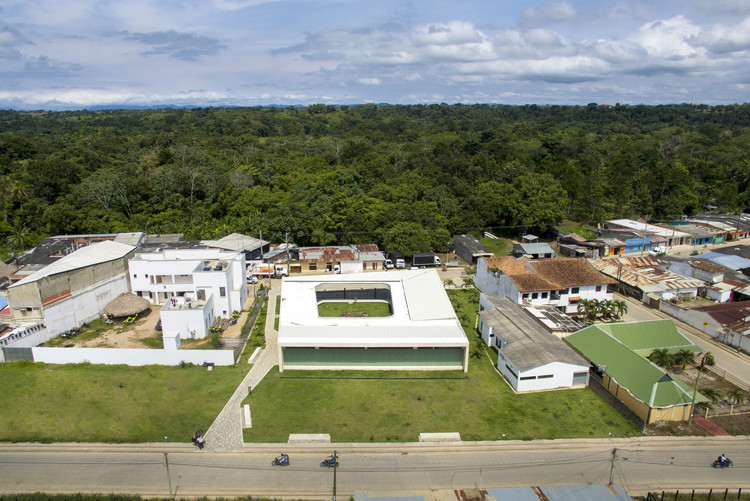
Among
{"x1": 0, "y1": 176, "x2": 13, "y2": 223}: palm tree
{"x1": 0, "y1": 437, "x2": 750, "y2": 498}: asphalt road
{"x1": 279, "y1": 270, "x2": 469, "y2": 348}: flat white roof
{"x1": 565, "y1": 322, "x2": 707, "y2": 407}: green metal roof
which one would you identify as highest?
{"x1": 0, "y1": 176, "x2": 13, "y2": 223}: palm tree

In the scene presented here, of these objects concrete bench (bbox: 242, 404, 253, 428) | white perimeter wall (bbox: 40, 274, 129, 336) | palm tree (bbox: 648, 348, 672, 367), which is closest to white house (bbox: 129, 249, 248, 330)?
white perimeter wall (bbox: 40, 274, 129, 336)

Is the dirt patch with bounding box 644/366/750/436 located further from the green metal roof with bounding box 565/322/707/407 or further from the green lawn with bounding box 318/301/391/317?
the green lawn with bounding box 318/301/391/317

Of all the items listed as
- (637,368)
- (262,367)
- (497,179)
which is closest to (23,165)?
(262,367)

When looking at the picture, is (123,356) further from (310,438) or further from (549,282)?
(549,282)

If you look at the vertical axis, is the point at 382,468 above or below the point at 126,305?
below

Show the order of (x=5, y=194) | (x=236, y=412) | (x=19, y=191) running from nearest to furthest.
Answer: (x=236, y=412) → (x=5, y=194) → (x=19, y=191)

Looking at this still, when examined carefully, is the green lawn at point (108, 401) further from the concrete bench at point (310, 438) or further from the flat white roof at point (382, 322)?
the flat white roof at point (382, 322)

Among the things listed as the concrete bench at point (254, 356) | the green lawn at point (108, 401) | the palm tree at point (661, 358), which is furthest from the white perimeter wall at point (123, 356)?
the palm tree at point (661, 358)

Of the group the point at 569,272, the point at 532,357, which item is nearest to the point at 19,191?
the point at 532,357
